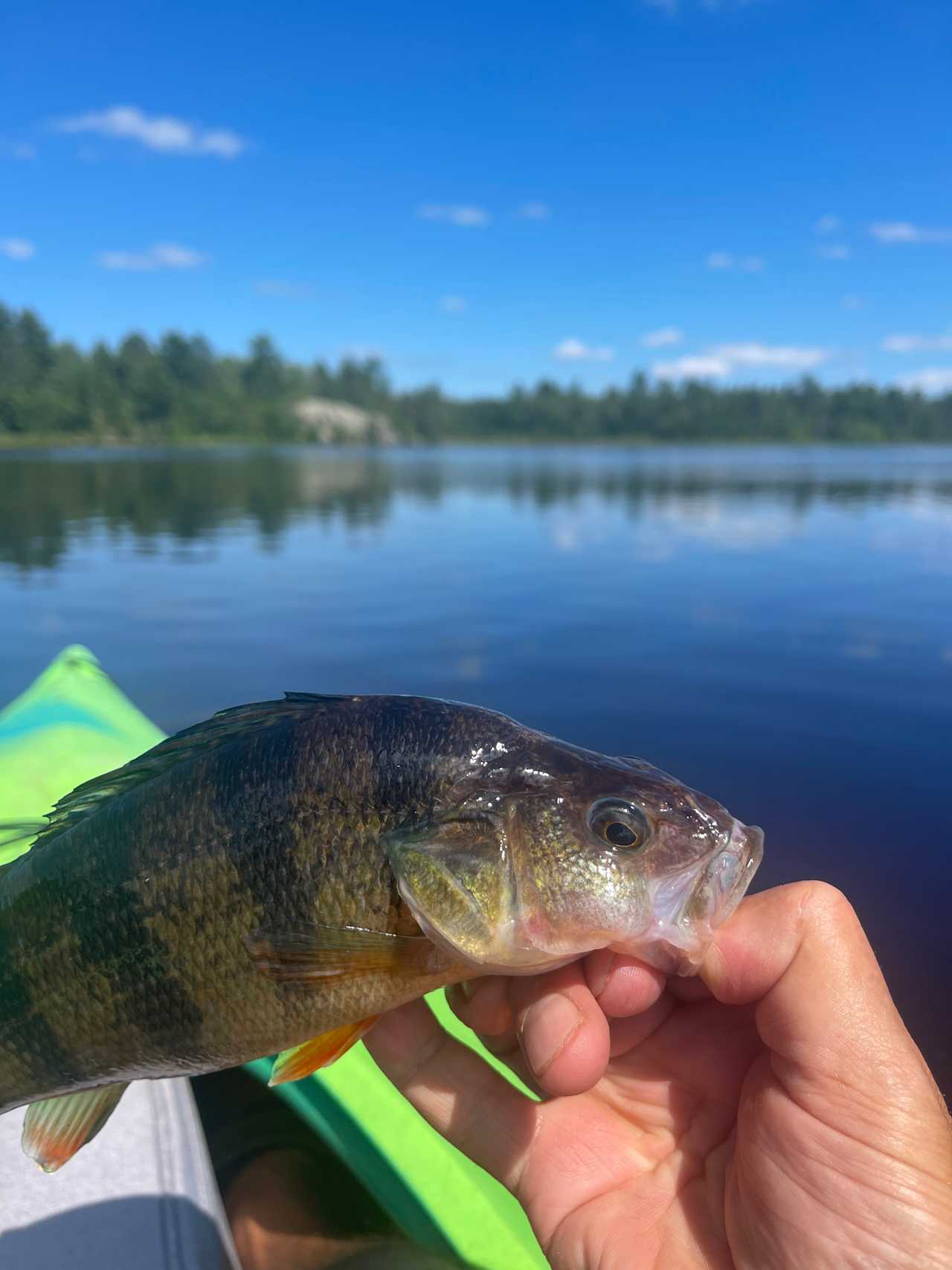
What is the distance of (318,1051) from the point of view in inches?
94.0

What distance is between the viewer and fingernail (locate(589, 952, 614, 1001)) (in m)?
2.39

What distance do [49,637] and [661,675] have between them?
10181mm

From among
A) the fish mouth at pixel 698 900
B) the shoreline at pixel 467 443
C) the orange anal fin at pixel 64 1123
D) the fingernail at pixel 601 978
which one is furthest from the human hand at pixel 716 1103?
the shoreline at pixel 467 443

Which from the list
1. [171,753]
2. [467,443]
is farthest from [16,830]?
[467,443]

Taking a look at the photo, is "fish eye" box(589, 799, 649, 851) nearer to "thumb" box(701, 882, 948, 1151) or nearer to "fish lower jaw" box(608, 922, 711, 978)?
Result: "fish lower jaw" box(608, 922, 711, 978)

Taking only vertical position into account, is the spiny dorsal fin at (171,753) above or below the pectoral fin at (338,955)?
above

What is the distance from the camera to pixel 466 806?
7.69 feet

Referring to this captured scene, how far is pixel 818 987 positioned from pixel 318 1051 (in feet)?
4.63

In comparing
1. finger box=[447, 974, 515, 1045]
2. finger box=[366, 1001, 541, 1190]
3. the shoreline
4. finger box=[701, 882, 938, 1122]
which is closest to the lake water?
finger box=[366, 1001, 541, 1190]

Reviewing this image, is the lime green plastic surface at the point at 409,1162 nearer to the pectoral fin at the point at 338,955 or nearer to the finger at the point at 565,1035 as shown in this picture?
the finger at the point at 565,1035

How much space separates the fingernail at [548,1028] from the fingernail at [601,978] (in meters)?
0.09

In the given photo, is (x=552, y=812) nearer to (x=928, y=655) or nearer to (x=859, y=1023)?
(x=859, y=1023)

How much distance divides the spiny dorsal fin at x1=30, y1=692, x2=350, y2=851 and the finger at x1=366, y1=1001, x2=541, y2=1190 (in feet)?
4.14

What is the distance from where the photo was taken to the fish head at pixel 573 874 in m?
2.22
